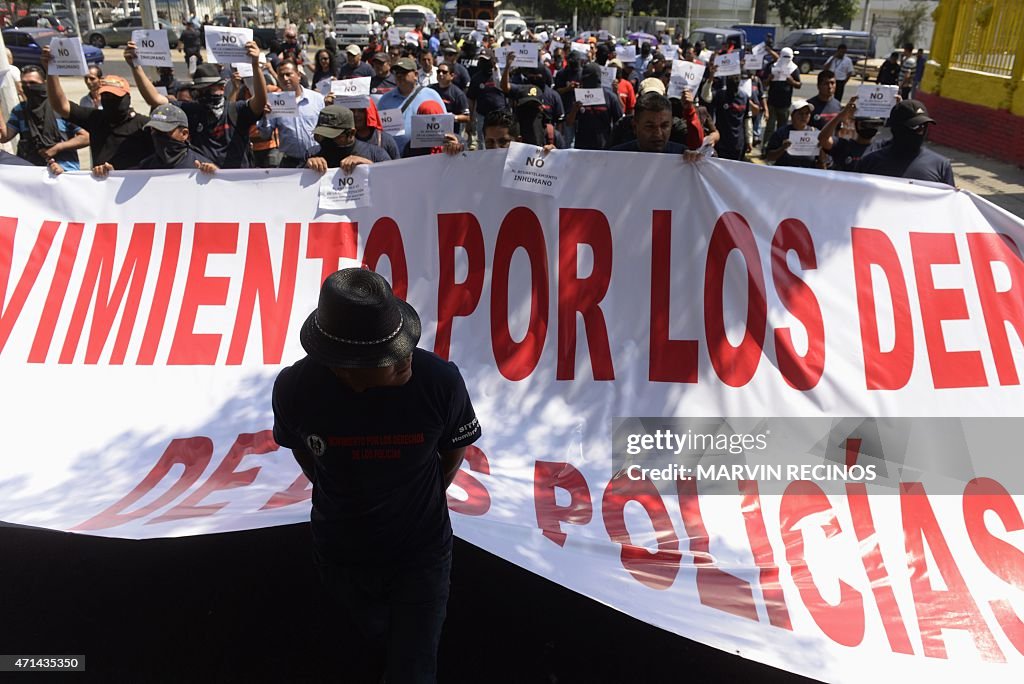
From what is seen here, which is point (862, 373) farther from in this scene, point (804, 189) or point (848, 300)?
point (804, 189)

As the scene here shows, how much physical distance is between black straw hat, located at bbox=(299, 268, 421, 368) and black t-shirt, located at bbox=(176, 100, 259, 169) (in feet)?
16.1

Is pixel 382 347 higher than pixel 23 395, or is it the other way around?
pixel 382 347

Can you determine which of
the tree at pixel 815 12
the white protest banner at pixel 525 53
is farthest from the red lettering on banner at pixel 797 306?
the tree at pixel 815 12

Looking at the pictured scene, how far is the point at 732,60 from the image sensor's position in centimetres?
938

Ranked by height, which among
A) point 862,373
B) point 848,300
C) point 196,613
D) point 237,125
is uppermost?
point 237,125

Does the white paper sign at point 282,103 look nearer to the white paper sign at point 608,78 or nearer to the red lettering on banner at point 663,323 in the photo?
the red lettering on banner at point 663,323

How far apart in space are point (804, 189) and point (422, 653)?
10.5 feet

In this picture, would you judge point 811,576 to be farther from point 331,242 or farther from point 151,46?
point 151,46

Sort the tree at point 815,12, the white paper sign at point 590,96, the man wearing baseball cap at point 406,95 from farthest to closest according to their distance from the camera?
the tree at point 815,12
the white paper sign at point 590,96
the man wearing baseball cap at point 406,95

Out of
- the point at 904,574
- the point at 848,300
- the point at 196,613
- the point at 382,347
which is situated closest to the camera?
the point at 382,347

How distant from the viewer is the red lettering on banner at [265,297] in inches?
171

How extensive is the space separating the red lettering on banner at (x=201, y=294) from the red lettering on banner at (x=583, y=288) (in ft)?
6.27

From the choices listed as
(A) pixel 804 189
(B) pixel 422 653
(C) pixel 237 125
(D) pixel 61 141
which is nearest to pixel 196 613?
(B) pixel 422 653

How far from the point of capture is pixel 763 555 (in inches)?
131
